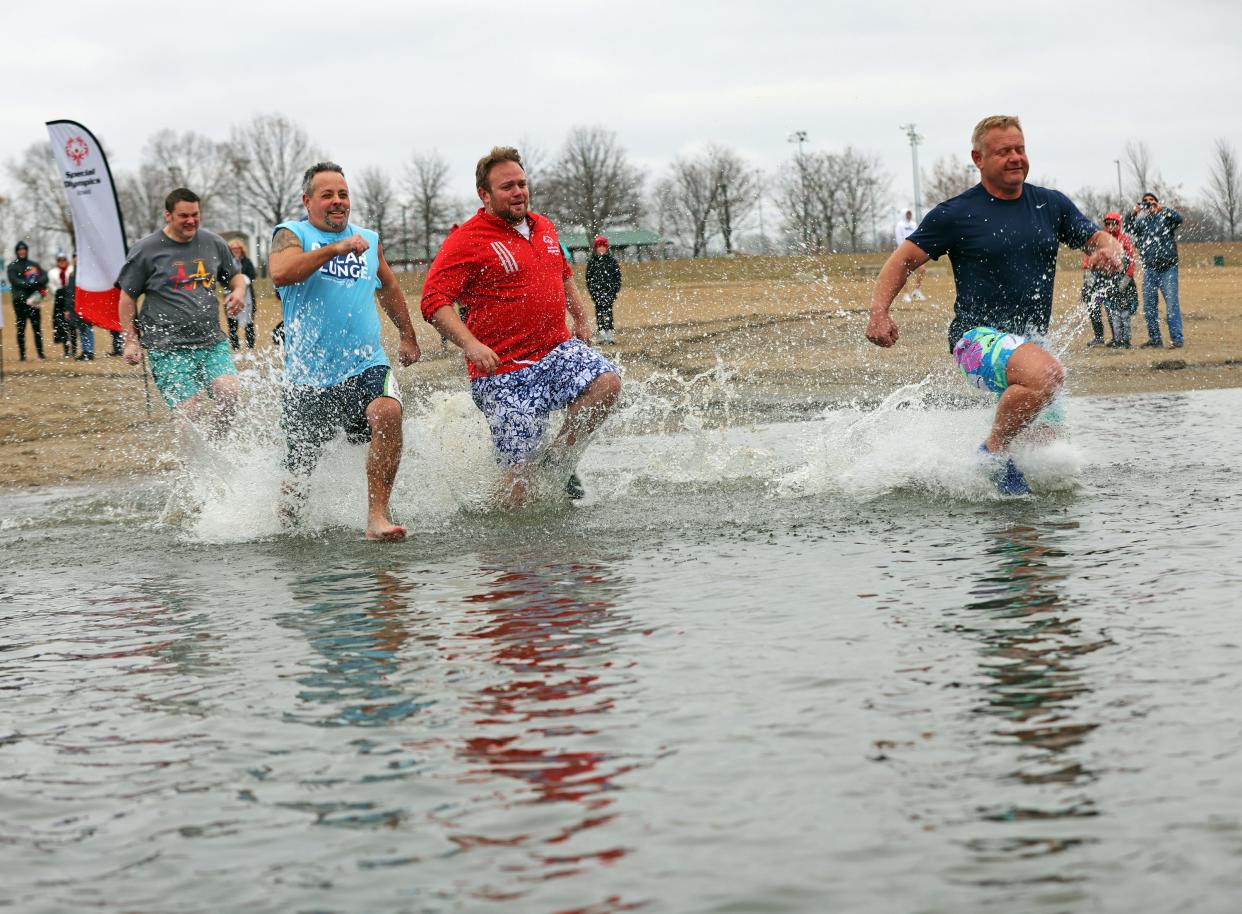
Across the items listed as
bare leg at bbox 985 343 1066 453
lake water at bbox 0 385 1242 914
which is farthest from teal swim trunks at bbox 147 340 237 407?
bare leg at bbox 985 343 1066 453

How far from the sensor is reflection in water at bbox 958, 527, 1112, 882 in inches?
127

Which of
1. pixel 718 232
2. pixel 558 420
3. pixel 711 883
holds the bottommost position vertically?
pixel 711 883

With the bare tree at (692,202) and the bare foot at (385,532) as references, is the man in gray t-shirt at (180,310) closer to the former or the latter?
the bare foot at (385,532)

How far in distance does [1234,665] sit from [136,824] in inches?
109

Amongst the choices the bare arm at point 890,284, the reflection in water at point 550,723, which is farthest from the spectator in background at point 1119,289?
the reflection in water at point 550,723

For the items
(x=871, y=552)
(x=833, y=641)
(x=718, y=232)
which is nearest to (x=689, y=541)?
(x=871, y=552)

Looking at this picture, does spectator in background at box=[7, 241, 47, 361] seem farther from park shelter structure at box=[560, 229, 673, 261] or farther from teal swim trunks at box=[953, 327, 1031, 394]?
park shelter structure at box=[560, 229, 673, 261]

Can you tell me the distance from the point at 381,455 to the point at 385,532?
15.4 inches

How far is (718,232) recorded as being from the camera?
9075cm

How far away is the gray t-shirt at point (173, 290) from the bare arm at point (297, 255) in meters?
1.83

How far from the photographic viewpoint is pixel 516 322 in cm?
809

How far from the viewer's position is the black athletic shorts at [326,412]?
7754 millimetres

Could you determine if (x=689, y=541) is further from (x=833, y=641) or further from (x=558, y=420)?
(x=833, y=641)

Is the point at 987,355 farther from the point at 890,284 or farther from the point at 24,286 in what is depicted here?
the point at 24,286
